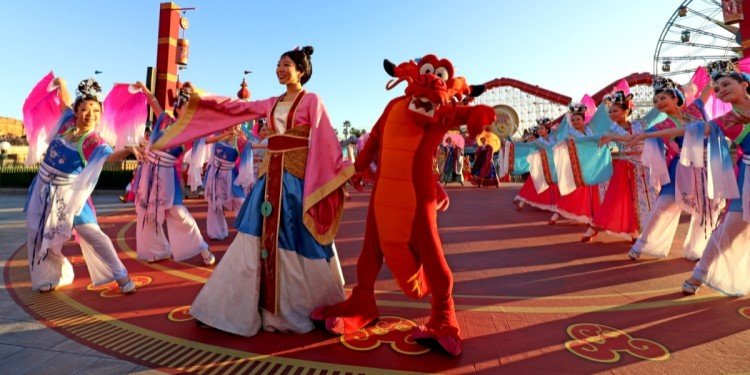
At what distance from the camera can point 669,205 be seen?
14.0ft

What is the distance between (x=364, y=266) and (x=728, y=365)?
2133mm

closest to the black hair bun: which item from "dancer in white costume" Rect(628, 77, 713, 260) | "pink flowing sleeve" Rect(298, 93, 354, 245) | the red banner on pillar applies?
"pink flowing sleeve" Rect(298, 93, 354, 245)

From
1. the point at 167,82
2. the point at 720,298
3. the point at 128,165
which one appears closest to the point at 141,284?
the point at 720,298

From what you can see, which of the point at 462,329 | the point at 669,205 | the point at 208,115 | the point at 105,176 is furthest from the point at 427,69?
the point at 105,176

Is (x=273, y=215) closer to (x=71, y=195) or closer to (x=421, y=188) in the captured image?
(x=421, y=188)

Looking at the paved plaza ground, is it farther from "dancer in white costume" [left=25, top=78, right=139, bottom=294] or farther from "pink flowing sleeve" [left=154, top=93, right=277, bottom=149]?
"pink flowing sleeve" [left=154, top=93, right=277, bottom=149]

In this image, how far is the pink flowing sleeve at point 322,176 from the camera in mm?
2543

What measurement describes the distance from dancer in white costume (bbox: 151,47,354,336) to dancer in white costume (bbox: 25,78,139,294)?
3.36ft

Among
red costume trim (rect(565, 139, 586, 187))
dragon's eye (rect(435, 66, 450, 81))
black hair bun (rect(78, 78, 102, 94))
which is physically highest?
dragon's eye (rect(435, 66, 450, 81))

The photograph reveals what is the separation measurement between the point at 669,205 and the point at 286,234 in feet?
13.8

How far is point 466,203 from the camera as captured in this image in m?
10.5

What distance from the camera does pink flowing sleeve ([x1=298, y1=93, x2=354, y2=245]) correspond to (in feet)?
8.34

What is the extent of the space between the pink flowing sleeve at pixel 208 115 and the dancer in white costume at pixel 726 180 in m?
3.49

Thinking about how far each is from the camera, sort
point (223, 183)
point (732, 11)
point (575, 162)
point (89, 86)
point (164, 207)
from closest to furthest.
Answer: point (89, 86) < point (164, 207) < point (575, 162) < point (223, 183) < point (732, 11)
